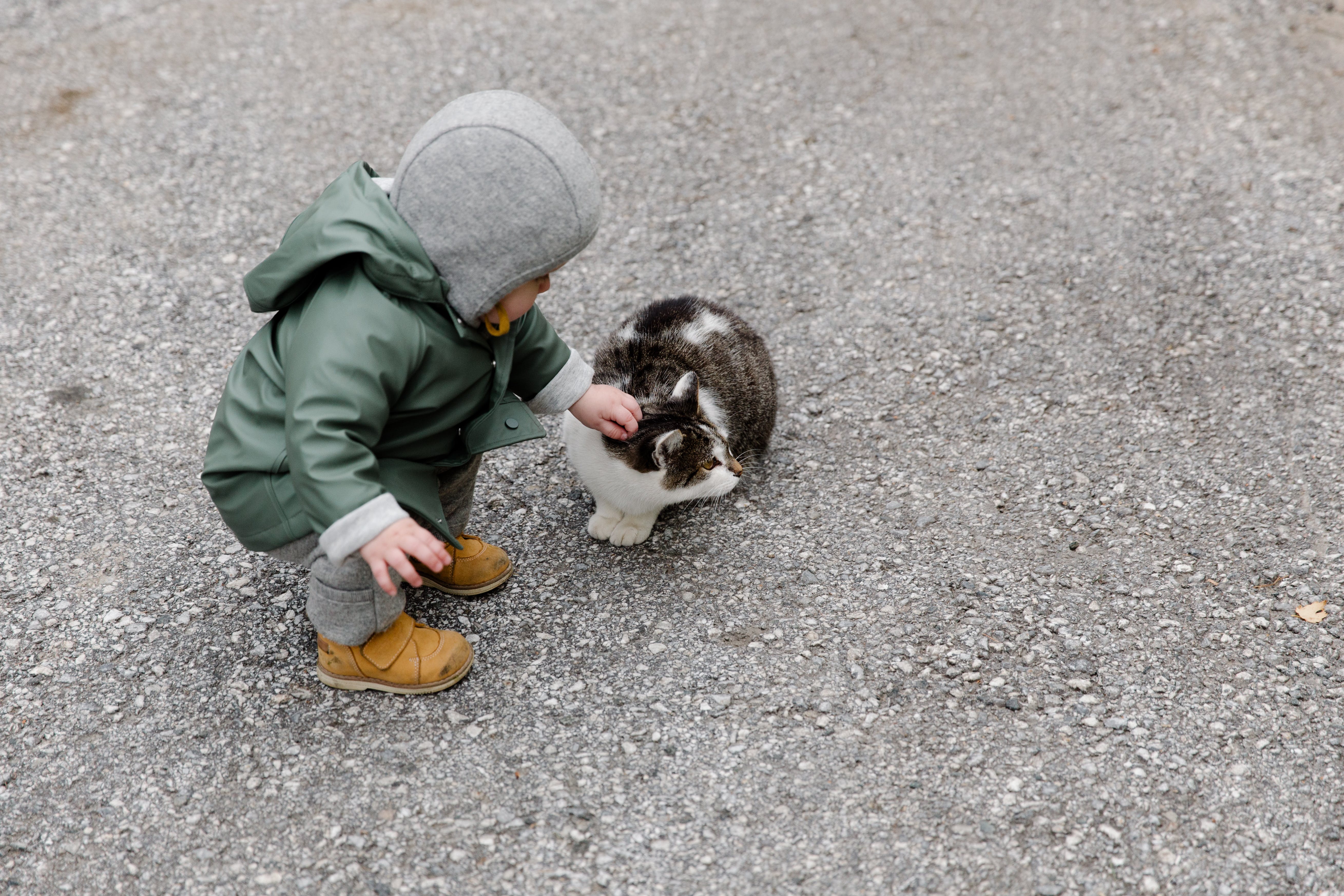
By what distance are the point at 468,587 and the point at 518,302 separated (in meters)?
0.96

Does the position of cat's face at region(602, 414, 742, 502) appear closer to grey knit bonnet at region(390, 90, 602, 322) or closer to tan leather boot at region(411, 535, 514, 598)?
tan leather boot at region(411, 535, 514, 598)

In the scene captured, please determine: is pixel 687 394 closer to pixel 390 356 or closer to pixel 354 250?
pixel 390 356

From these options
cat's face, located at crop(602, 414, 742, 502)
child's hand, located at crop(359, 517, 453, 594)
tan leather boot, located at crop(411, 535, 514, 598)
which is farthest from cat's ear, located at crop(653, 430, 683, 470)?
child's hand, located at crop(359, 517, 453, 594)

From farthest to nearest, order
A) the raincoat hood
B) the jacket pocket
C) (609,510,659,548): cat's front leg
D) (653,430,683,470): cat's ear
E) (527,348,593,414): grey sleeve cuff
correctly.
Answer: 1. (609,510,659,548): cat's front leg
2. (653,430,683,470): cat's ear
3. (527,348,593,414): grey sleeve cuff
4. the jacket pocket
5. the raincoat hood

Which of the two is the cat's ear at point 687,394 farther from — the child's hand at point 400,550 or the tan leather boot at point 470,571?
the child's hand at point 400,550

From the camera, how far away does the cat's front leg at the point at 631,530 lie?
A: 321cm

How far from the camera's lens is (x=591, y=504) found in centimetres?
341

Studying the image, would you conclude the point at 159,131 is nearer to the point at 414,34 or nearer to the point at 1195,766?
the point at 414,34

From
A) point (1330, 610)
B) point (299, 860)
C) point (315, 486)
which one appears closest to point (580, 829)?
point (299, 860)

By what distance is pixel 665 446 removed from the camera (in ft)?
9.69

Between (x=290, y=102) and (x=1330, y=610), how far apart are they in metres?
4.96

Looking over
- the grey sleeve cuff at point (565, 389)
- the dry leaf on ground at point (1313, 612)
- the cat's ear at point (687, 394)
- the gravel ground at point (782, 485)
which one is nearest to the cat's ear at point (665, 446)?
the cat's ear at point (687, 394)

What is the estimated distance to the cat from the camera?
3.04 metres

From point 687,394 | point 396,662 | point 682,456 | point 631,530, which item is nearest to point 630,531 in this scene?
point 631,530
